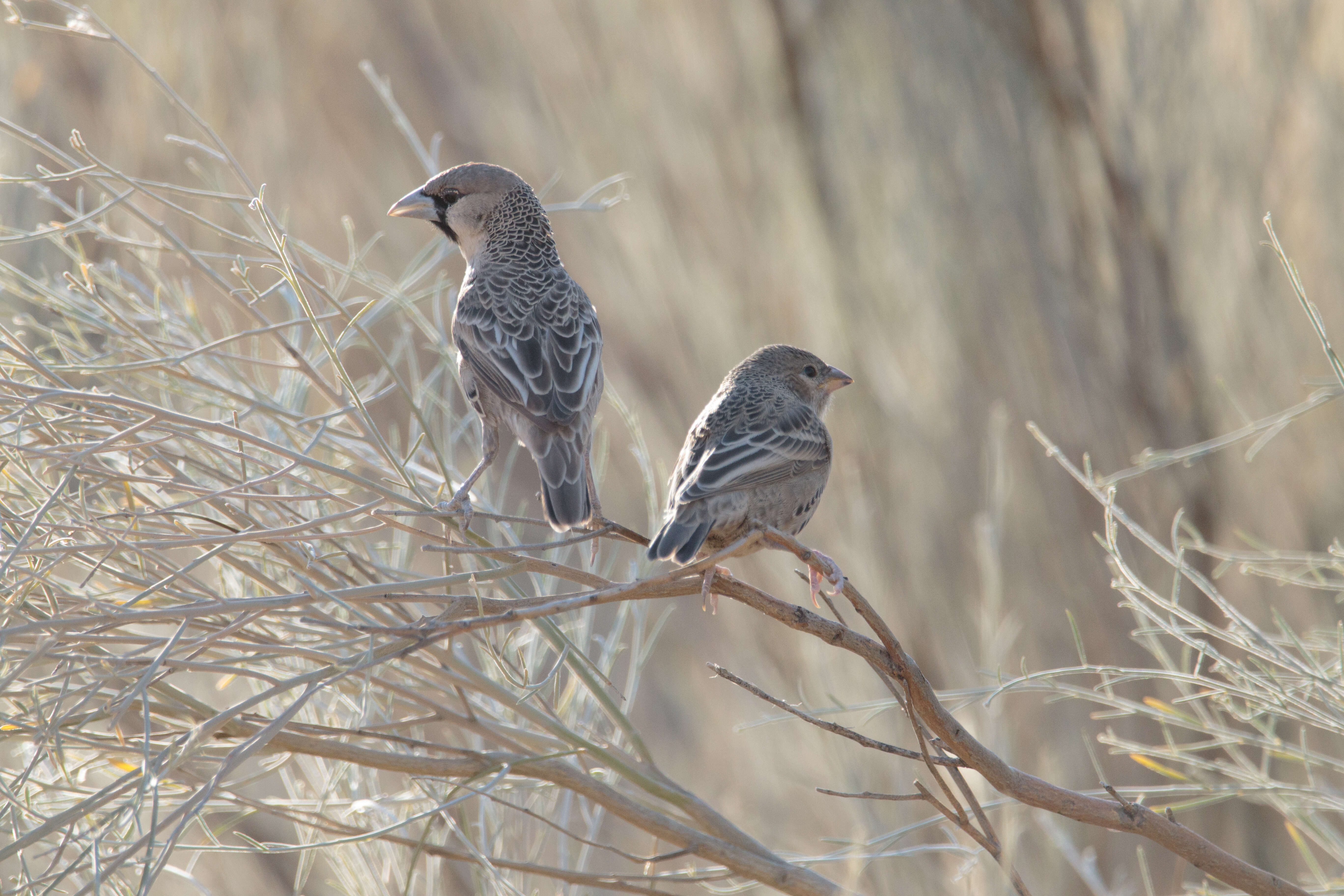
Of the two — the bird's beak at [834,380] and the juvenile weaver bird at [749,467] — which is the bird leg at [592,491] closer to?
the juvenile weaver bird at [749,467]

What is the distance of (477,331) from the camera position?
7.97 ft

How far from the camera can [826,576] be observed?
1.74 m

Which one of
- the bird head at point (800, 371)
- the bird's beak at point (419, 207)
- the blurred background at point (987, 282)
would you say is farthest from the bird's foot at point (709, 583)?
the bird's beak at point (419, 207)

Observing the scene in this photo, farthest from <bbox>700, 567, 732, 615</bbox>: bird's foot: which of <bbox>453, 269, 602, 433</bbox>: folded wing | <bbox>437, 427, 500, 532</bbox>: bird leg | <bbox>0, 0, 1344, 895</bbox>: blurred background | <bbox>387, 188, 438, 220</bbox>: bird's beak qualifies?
<bbox>387, 188, 438, 220</bbox>: bird's beak

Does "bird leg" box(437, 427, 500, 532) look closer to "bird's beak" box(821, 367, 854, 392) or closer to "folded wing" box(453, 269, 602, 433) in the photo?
"folded wing" box(453, 269, 602, 433)

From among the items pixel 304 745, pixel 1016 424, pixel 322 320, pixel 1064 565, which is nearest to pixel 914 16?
pixel 1016 424

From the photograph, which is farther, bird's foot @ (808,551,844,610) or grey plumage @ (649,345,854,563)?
grey plumage @ (649,345,854,563)

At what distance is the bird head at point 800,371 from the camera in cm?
252

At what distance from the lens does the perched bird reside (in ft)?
7.03

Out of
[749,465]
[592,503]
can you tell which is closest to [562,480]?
[592,503]

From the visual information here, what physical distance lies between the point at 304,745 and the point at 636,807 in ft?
1.52

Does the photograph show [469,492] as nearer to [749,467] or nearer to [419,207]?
[749,467]

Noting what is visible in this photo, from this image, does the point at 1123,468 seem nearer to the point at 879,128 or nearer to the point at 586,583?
the point at 879,128

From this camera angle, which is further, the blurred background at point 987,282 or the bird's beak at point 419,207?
the blurred background at point 987,282
